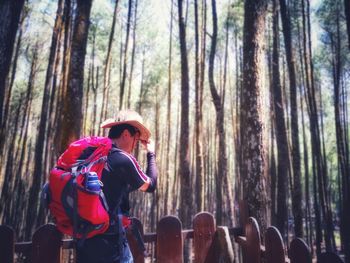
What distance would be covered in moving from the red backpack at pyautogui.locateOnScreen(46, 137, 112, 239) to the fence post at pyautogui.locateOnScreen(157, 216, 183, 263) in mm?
1102

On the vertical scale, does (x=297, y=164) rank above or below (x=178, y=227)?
above

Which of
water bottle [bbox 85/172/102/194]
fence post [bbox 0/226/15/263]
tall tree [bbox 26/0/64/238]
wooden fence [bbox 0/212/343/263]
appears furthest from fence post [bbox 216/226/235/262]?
tall tree [bbox 26/0/64/238]

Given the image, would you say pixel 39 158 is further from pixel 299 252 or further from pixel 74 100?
pixel 299 252

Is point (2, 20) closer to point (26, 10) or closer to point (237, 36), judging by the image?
point (26, 10)

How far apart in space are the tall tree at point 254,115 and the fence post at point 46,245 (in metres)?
1.73

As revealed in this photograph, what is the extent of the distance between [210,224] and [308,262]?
1226mm

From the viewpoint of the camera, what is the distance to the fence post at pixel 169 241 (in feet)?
8.61

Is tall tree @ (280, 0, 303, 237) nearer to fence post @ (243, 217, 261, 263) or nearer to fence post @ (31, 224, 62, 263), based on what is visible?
fence post @ (243, 217, 261, 263)

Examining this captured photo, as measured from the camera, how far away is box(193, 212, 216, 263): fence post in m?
2.78

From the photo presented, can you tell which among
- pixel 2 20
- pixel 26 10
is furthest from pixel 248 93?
pixel 26 10

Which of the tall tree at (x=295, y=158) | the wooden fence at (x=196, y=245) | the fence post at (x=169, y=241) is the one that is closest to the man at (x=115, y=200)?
the wooden fence at (x=196, y=245)

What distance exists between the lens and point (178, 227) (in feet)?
8.68

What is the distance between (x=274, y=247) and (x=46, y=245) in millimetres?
1615

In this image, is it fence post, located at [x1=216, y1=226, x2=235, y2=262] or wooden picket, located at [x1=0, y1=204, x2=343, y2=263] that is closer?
wooden picket, located at [x1=0, y1=204, x2=343, y2=263]
